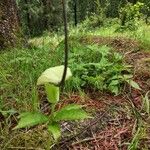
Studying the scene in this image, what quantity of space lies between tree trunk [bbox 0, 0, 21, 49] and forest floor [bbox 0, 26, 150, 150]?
182 centimetres

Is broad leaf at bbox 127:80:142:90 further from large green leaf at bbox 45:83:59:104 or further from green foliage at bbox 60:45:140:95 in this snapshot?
large green leaf at bbox 45:83:59:104

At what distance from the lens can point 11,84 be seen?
312cm

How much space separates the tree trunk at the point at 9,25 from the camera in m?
4.79

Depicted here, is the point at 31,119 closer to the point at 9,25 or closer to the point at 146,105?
the point at 146,105

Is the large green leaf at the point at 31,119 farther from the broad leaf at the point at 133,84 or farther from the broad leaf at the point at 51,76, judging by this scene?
the broad leaf at the point at 133,84

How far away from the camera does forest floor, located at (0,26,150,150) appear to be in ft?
7.87

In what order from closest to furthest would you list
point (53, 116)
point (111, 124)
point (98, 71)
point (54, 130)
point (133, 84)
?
1. point (54, 130)
2. point (53, 116)
3. point (111, 124)
4. point (133, 84)
5. point (98, 71)

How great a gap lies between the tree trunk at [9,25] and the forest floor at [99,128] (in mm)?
1820

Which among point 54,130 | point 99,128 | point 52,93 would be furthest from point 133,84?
point 54,130

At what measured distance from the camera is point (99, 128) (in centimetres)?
259

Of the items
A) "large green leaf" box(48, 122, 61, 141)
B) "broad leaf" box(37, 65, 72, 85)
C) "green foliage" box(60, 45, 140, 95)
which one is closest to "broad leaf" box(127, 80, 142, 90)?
"green foliage" box(60, 45, 140, 95)

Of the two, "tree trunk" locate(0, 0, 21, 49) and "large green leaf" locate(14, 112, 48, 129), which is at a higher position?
"large green leaf" locate(14, 112, 48, 129)

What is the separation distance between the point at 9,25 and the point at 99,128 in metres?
2.67

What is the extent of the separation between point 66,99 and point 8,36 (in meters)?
2.14
